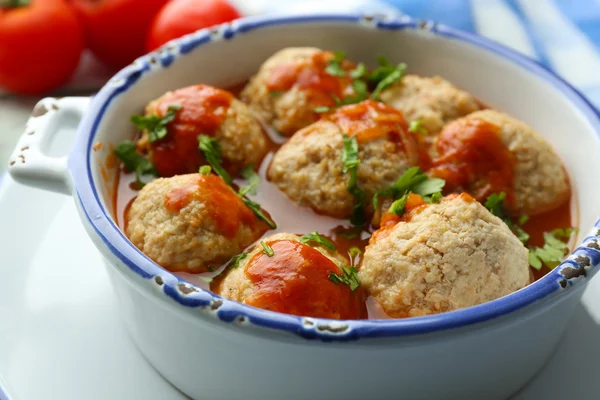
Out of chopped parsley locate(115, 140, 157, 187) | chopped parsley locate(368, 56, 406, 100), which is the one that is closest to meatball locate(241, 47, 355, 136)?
chopped parsley locate(368, 56, 406, 100)

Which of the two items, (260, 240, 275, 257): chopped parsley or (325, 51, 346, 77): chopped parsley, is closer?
(260, 240, 275, 257): chopped parsley

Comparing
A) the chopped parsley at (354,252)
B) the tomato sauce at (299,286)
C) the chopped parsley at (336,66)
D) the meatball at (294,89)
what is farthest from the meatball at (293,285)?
the chopped parsley at (336,66)

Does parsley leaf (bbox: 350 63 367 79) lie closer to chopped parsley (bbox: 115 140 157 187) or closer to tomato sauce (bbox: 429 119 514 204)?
tomato sauce (bbox: 429 119 514 204)

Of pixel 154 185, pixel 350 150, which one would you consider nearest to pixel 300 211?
pixel 350 150

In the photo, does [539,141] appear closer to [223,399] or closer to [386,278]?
[386,278]

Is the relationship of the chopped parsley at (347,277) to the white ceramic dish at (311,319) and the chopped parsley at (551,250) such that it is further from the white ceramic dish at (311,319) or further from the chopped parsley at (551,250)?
Result: the chopped parsley at (551,250)
